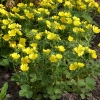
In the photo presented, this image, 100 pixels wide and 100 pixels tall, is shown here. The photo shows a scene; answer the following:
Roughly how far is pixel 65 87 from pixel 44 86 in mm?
186

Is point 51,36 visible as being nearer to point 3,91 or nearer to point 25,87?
point 25,87

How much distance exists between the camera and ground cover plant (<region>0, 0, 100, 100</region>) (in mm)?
3104

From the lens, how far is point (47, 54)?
306 centimetres

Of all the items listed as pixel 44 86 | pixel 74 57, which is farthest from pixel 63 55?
pixel 44 86

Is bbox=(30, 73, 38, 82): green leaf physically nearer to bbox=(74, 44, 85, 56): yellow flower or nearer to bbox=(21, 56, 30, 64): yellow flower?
bbox=(21, 56, 30, 64): yellow flower

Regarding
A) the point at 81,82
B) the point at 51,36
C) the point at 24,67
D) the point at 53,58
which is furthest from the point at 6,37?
the point at 81,82

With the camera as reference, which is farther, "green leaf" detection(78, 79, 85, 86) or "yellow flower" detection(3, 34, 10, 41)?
"yellow flower" detection(3, 34, 10, 41)

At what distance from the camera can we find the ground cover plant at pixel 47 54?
3.10 m

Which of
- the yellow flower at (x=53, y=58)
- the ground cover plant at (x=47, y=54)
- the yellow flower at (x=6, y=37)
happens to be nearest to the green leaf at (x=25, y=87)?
the ground cover plant at (x=47, y=54)

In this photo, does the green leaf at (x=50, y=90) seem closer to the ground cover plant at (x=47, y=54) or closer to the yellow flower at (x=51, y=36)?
the ground cover plant at (x=47, y=54)

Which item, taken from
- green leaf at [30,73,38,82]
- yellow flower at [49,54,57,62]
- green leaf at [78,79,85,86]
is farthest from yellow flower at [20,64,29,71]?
green leaf at [78,79,85,86]

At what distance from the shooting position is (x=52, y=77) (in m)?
3.13

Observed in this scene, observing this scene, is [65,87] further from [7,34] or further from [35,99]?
[7,34]

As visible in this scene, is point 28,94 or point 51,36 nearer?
point 28,94
